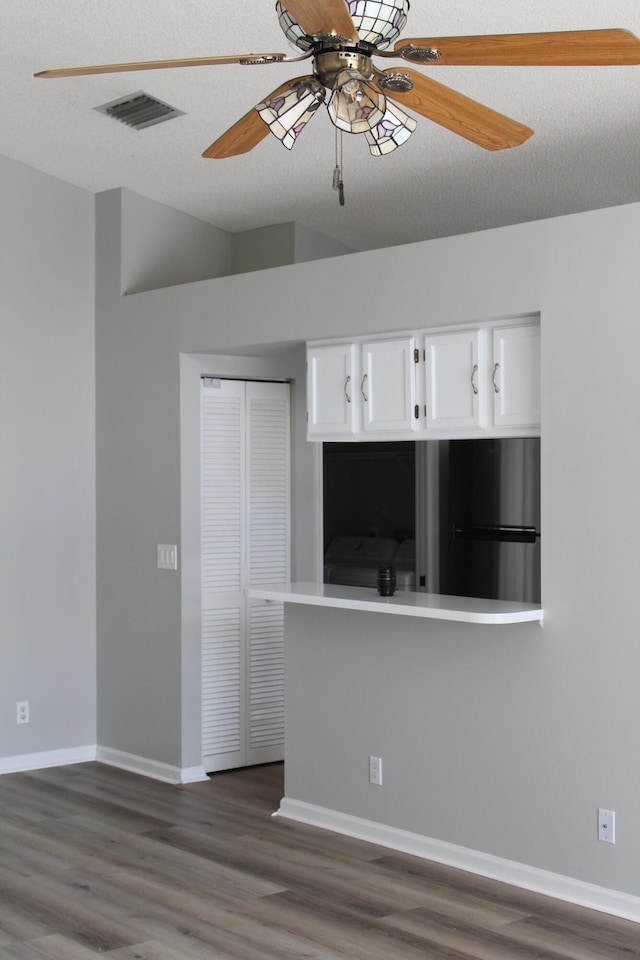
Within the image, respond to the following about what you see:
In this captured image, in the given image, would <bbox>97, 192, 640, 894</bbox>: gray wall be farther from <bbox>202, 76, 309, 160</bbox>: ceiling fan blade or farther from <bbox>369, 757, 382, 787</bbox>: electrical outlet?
<bbox>202, 76, 309, 160</bbox>: ceiling fan blade

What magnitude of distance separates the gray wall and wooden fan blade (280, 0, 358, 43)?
170 centimetres

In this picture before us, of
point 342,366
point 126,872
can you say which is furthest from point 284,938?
point 342,366

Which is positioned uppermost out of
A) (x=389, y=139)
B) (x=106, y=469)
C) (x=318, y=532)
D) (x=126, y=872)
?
(x=389, y=139)

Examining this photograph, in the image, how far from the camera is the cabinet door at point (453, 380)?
3.73 meters

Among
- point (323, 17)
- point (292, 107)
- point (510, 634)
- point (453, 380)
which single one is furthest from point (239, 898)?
point (323, 17)

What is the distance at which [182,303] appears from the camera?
16.0 feet

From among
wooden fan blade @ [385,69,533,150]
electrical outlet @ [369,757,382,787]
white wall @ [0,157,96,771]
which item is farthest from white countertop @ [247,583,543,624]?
wooden fan blade @ [385,69,533,150]

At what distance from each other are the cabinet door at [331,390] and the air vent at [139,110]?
1152 millimetres

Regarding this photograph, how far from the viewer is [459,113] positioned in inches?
86.4

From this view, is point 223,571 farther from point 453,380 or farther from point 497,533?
point 453,380

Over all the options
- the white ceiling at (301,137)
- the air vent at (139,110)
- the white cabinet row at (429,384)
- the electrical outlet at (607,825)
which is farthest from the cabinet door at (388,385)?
the electrical outlet at (607,825)

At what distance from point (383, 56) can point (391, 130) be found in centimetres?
18

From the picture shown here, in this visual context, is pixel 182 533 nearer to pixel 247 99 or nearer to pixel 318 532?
pixel 318 532

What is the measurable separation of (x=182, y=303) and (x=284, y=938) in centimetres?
291
